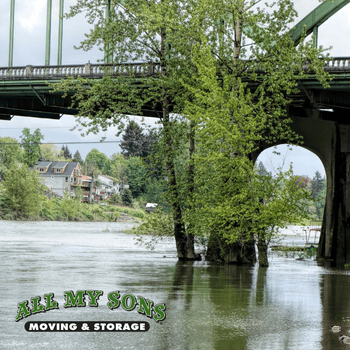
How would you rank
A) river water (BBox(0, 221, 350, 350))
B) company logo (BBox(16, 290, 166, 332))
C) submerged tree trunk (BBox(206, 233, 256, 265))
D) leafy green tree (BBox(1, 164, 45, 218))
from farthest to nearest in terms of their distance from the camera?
1. leafy green tree (BBox(1, 164, 45, 218))
2. submerged tree trunk (BBox(206, 233, 256, 265))
3. company logo (BBox(16, 290, 166, 332))
4. river water (BBox(0, 221, 350, 350))

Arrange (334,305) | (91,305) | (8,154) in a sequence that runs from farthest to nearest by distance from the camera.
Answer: (8,154) → (334,305) → (91,305)

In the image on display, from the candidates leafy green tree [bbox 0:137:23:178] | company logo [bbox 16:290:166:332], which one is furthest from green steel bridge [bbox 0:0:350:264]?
leafy green tree [bbox 0:137:23:178]

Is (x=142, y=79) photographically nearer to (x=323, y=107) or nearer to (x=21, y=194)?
(x=323, y=107)

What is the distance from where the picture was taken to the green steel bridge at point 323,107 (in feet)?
84.5

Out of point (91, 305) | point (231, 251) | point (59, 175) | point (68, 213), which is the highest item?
point (59, 175)

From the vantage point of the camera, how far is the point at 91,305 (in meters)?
10.6

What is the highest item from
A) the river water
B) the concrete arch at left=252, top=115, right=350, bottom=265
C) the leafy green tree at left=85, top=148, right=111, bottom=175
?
the leafy green tree at left=85, top=148, right=111, bottom=175

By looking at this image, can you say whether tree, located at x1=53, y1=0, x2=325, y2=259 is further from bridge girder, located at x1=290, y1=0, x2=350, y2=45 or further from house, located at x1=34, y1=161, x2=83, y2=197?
house, located at x1=34, y1=161, x2=83, y2=197

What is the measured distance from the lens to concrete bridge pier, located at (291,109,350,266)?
1096 inches

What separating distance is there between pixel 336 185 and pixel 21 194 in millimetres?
63588

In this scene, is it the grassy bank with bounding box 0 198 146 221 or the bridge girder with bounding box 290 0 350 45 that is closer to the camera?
the bridge girder with bounding box 290 0 350 45

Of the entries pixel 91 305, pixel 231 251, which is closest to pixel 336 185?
pixel 231 251

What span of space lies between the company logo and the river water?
0.43 feet

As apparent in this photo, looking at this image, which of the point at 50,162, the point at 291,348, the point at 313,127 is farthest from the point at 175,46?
the point at 50,162
